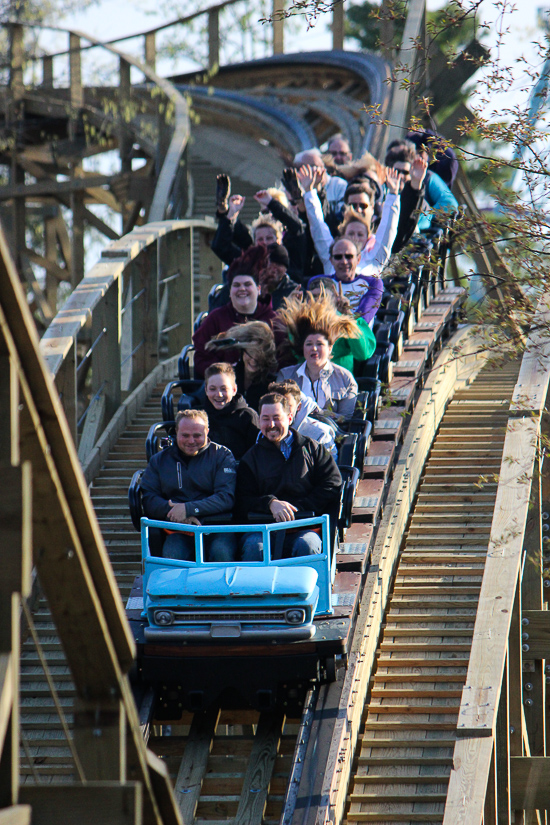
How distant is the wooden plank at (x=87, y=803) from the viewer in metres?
2.46

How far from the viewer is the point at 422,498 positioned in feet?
24.7

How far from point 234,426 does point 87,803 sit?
3.68 m

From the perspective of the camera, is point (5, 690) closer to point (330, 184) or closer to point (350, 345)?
point (350, 345)

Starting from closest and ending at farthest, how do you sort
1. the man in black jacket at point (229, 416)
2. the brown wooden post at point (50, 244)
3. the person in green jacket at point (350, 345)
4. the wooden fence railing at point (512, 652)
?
1. the wooden fence railing at point (512, 652)
2. the man in black jacket at point (229, 416)
3. the person in green jacket at point (350, 345)
4. the brown wooden post at point (50, 244)

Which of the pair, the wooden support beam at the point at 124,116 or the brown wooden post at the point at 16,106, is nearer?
the wooden support beam at the point at 124,116

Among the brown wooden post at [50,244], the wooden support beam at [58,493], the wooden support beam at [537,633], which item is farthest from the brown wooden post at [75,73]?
the wooden support beam at [58,493]

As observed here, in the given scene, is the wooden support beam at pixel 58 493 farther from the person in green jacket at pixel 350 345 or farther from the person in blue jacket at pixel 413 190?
the person in blue jacket at pixel 413 190

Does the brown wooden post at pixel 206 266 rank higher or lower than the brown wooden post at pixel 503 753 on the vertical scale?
higher

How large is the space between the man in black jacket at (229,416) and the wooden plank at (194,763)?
57.3 inches

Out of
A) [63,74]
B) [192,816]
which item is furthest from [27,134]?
[192,816]

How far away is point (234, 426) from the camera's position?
6.09 metres

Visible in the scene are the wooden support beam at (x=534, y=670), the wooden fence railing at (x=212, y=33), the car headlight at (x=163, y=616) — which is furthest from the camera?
the wooden fence railing at (x=212, y=33)

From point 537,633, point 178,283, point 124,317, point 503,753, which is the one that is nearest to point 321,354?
point 537,633

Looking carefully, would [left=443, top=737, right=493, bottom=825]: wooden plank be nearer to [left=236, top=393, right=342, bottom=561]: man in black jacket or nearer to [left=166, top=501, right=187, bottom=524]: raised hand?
[left=236, top=393, right=342, bottom=561]: man in black jacket
